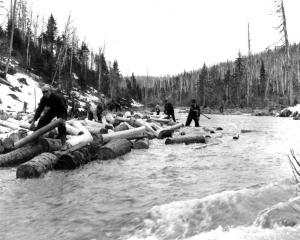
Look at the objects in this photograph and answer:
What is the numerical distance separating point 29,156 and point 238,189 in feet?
15.8

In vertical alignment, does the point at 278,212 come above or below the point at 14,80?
below

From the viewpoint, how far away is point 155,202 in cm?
480

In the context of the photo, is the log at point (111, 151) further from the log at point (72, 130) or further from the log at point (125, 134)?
the log at point (72, 130)

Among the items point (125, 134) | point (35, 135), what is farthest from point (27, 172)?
point (125, 134)

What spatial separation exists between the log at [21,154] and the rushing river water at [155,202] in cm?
31

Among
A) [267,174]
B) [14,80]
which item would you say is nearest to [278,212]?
[267,174]

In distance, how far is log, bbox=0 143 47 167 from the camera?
305 inches

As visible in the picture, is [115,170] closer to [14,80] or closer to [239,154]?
[239,154]

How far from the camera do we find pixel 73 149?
26.9 ft

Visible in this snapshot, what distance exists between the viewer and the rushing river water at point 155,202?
3.72 metres

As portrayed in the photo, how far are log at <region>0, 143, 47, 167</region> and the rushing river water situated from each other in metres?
0.31

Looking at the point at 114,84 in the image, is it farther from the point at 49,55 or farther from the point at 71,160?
the point at 71,160

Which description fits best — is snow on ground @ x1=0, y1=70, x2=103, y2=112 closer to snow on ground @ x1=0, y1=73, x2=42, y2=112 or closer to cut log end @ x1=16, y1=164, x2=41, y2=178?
snow on ground @ x1=0, y1=73, x2=42, y2=112

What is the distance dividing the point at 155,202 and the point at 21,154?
13.9ft
